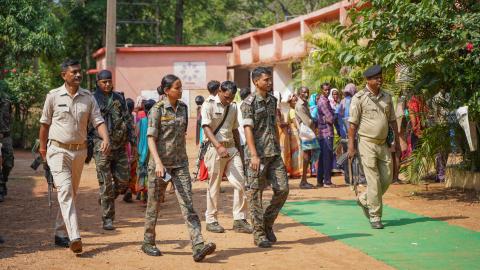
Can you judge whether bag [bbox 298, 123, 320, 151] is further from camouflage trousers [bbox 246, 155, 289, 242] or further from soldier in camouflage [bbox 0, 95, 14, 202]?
camouflage trousers [bbox 246, 155, 289, 242]

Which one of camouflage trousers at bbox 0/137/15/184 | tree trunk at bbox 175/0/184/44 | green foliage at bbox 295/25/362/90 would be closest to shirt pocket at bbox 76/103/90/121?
camouflage trousers at bbox 0/137/15/184

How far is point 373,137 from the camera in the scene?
9.54 meters

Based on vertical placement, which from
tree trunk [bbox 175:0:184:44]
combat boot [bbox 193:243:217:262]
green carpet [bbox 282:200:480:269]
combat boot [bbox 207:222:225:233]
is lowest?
green carpet [bbox 282:200:480:269]

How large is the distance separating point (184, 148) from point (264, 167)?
0.92 meters

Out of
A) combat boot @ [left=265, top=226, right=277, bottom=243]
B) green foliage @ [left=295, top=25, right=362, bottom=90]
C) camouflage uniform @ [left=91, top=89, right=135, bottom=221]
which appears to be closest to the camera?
combat boot @ [left=265, top=226, right=277, bottom=243]

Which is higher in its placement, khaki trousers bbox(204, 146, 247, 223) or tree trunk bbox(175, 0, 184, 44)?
tree trunk bbox(175, 0, 184, 44)

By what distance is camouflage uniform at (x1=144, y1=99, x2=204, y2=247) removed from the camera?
784 cm

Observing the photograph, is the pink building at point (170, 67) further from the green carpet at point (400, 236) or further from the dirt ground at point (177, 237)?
the green carpet at point (400, 236)

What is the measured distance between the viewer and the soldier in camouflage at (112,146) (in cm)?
966

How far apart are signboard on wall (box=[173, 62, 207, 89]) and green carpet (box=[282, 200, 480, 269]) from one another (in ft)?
59.0

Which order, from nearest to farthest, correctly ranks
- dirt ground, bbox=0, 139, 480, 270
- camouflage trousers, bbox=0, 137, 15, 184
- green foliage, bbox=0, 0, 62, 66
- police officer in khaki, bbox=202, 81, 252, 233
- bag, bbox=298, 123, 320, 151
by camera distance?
dirt ground, bbox=0, 139, 480, 270 < police officer in khaki, bbox=202, 81, 252, 233 < camouflage trousers, bbox=0, 137, 15, 184 < bag, bbox=298, 123, 320, 151 < green foliage, bbox=0, 0, 62, 66

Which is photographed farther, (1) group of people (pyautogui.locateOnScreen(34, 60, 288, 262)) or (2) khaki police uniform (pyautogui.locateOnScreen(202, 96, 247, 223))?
(2) khaki police uniform (pyautogui.locateOnScreen(202, 96, 247, 223))

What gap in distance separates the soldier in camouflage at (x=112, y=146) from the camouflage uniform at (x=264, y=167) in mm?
2096

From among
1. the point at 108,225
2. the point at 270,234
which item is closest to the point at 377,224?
the point at 270,234
